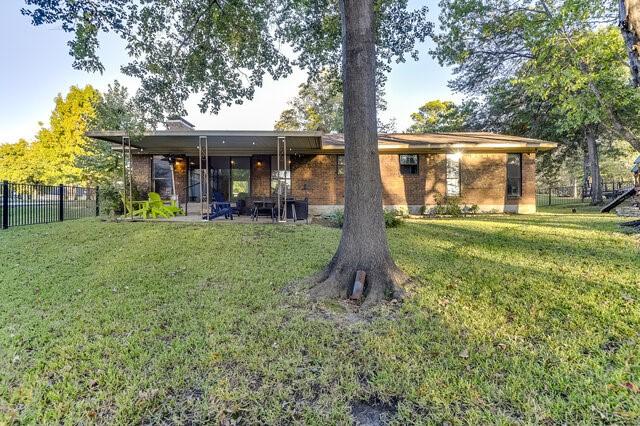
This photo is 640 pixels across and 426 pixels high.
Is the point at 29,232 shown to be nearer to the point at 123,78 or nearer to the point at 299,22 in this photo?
the point at 123,78

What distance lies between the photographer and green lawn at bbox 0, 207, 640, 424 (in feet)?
6.83

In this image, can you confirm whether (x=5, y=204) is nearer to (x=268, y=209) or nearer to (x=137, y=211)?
(x=137, y=211)

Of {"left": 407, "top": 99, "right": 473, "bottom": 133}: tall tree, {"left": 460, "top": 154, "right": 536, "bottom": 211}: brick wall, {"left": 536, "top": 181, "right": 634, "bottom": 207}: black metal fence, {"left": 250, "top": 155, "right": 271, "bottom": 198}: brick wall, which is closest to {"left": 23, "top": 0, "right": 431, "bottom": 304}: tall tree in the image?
{"left": 250, "top": 155, "right": 271, "bottom": 198}: brick wall

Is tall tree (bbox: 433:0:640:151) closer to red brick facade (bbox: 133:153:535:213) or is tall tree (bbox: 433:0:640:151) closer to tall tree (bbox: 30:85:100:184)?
red brick facade (bbox: 133:153:535:213)

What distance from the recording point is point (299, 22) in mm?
8672

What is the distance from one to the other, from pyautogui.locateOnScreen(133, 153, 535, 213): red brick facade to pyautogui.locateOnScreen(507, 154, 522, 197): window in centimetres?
16

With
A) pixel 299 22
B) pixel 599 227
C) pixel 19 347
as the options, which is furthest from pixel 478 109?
pixel 19 347

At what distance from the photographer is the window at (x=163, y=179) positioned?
48.2 feet

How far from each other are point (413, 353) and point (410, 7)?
368 inches

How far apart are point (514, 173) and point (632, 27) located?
11.6 metres

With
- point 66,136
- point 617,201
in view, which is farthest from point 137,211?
point 617,201

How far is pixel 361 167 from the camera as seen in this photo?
419 cm

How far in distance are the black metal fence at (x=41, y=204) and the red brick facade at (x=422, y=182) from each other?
2.16m

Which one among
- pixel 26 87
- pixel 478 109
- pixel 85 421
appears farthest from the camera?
pixel 478 109
